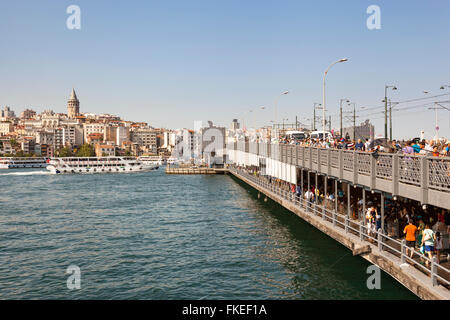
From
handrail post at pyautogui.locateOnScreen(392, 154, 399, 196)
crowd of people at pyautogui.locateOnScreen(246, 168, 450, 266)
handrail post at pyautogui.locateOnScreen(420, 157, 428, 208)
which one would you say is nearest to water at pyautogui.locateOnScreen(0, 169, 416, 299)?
crowd of people at pyautogui.locateOnScreen(246, 168, 450, 266)

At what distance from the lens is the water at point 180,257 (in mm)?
16453

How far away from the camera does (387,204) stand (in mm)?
18109

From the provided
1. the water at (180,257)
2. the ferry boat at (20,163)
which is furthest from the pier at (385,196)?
the ferry boat at (20,163)

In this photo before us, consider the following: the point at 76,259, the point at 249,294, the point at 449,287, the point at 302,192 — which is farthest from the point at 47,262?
the point at 449,287

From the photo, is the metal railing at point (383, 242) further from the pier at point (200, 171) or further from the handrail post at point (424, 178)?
the pier at point (200, 171)

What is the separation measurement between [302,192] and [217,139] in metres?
96.8

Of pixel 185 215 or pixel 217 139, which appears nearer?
pixel 185 215

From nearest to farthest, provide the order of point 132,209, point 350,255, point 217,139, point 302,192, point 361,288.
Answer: point 361,288
point 350,255
point 302,192
point 132,209
point 217,139

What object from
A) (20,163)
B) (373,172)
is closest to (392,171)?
(373,172)

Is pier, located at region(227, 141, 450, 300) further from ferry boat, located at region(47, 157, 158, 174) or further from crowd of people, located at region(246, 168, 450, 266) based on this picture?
ferry boat, located at region(47, 157, 158, 174)

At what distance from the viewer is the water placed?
54.0 feet
